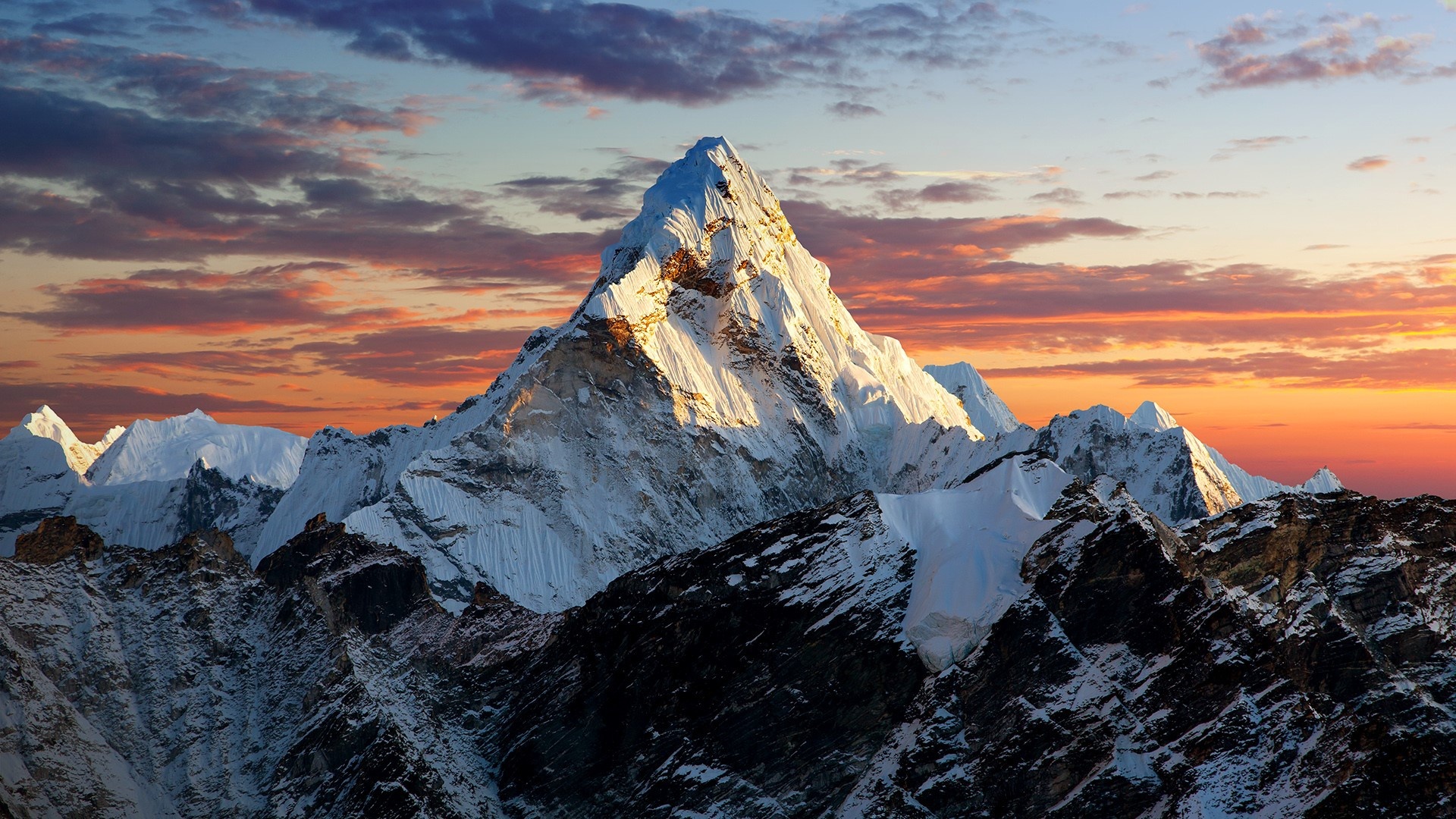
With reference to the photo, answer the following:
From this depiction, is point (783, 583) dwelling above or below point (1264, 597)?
above

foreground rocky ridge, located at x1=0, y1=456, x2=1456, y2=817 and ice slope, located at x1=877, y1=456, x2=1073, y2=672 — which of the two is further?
ice slope, located at x1=877, y1=456, x2=1073, y2=672

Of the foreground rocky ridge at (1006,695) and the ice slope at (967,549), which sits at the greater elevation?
the ice slope at (967,549)

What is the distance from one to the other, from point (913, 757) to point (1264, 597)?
151 feet

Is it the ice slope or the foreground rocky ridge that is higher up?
the ice slope

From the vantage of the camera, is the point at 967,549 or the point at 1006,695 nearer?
the point at 1006,695

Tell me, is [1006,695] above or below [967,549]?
below

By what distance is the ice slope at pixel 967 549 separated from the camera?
173 m

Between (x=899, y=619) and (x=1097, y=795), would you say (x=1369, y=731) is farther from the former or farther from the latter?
(x=899, y=619)

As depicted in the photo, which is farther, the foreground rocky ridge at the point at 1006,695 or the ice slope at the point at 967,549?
the ice slope at the point at 967,549

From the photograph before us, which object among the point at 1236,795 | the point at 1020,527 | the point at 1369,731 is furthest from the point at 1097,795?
the point at 1020,527

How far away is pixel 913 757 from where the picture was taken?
6545 inches

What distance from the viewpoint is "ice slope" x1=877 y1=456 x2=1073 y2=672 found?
173m

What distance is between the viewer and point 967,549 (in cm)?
18162

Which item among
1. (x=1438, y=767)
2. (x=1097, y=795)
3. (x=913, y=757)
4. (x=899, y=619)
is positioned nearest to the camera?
(x=1438, y=767)
